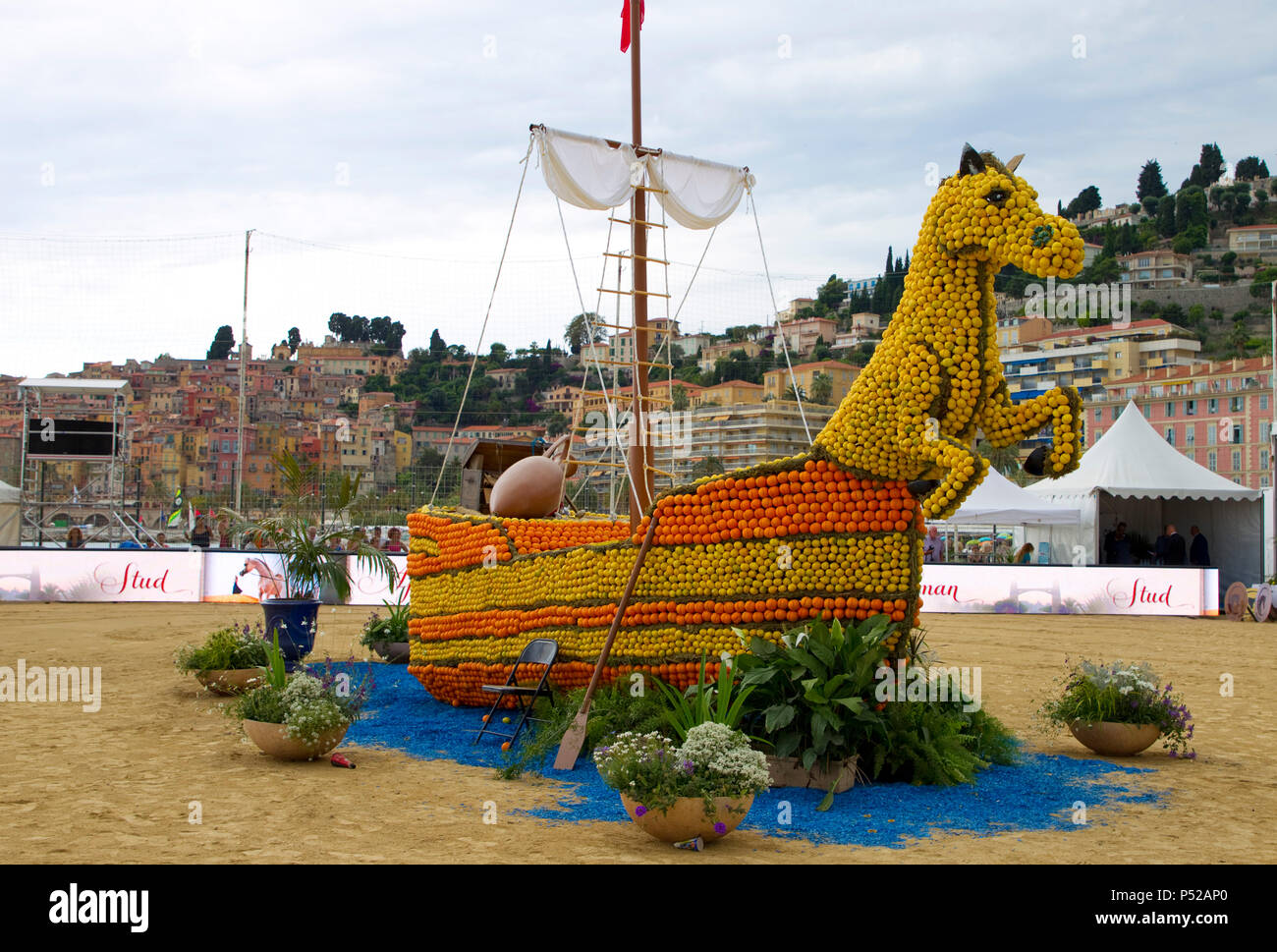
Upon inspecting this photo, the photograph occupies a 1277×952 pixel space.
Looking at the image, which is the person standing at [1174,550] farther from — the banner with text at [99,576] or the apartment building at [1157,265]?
the apartment building at [1157,265]

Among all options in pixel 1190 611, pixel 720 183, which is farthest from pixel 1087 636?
pixel 720 183

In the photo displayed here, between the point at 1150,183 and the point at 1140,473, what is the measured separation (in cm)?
17686

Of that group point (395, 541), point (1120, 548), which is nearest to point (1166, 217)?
point (1120, 548)

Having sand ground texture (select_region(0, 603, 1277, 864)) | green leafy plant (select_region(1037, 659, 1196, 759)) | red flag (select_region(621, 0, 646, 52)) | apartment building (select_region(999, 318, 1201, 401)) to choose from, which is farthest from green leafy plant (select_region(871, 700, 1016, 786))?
apartment building (select_region(999, 318, 1201, 401))

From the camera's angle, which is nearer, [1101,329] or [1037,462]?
[1037,462]

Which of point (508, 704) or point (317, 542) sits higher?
point (317, 542)

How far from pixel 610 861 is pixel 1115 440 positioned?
24.3 meters

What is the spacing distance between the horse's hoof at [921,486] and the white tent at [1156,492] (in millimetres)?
19118

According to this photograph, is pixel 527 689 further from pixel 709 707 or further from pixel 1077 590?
pixel 1077 590

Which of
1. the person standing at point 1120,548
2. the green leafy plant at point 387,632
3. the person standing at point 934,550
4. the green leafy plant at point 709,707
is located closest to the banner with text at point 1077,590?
the person standing at point 1120,548

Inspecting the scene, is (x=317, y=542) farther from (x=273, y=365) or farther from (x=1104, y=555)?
(x=273, y=365)

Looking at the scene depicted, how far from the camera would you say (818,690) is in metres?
7.21

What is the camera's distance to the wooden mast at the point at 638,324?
9961mm

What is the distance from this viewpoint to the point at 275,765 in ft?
26.9
